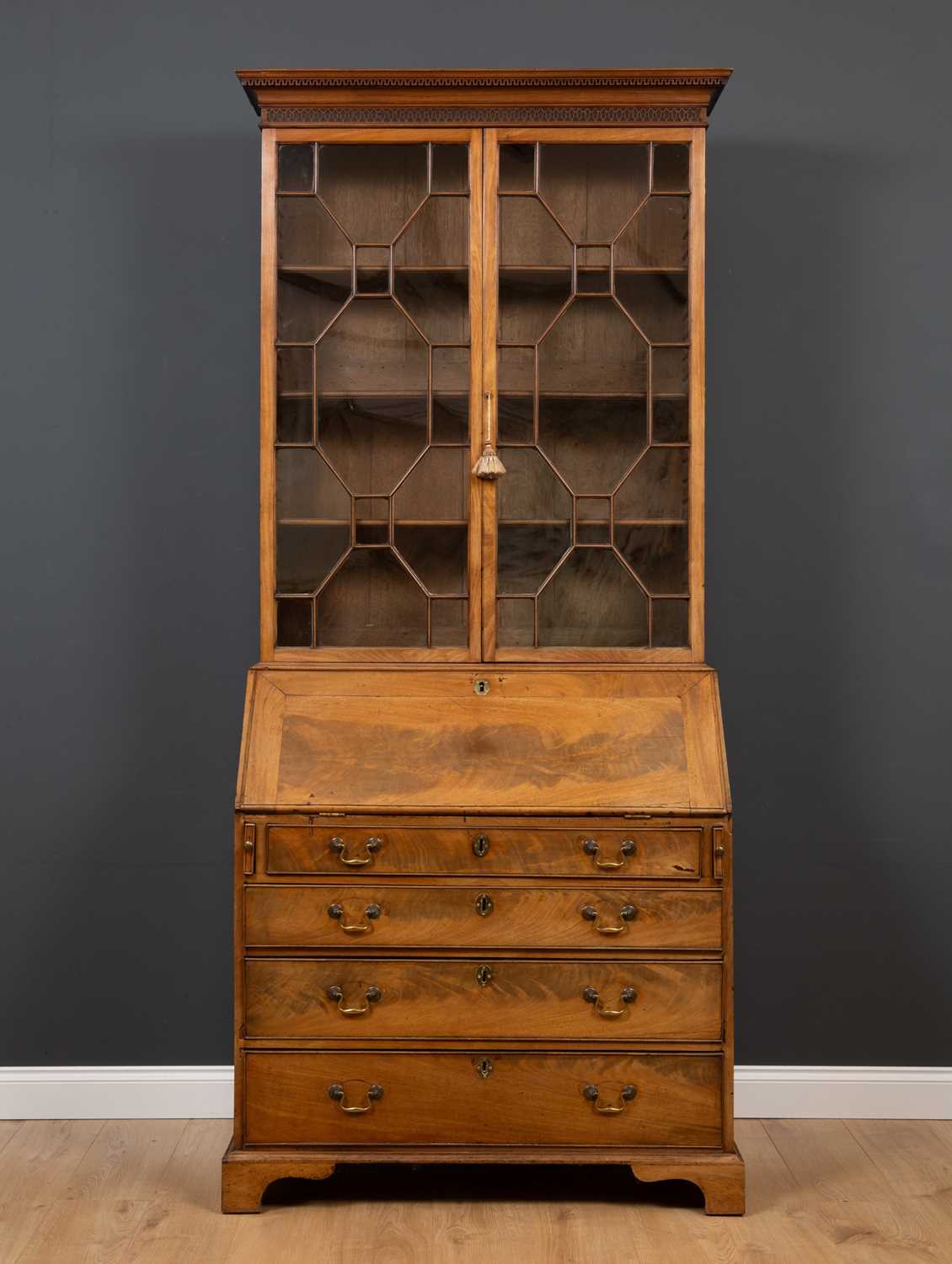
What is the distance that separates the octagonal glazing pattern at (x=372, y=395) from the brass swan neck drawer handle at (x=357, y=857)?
1.35 feet

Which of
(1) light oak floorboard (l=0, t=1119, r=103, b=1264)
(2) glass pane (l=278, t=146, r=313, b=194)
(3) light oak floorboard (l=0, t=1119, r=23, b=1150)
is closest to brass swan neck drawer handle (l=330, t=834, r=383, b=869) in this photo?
(1) light oak floorboard (l=0, t=1119, r=103, b=1264)

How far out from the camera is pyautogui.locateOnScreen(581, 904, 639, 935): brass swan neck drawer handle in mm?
2439

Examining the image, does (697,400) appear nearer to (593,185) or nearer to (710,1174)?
(593,185)

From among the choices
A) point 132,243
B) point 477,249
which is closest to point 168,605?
point 132,243

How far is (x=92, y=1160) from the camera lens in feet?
8.84

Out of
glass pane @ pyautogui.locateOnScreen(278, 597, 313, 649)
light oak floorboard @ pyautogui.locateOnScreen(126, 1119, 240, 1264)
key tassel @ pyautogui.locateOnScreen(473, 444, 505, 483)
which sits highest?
key tassel @ pyautogui.locateOnScreen(473, 444, 505, 483)

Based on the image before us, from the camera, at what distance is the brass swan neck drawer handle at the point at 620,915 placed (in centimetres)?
244

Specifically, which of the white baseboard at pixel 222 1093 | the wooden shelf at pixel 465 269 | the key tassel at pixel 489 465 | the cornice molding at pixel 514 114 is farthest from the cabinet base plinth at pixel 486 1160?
the cornice molding at pixel 514 114

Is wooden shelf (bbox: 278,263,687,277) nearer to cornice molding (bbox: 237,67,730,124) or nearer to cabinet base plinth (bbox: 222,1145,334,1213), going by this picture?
cornice molding (bbox: 237,67,730,124)

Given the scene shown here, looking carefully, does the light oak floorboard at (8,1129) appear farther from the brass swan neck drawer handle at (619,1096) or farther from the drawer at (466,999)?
the brass swan neck drawer handle at (619,1096)

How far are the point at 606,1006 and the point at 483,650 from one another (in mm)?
755

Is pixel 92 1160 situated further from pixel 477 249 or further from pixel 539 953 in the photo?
pixel 477 249

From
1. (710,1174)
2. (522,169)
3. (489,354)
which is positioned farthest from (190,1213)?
(522,169)

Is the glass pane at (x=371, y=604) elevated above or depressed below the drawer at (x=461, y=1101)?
above
